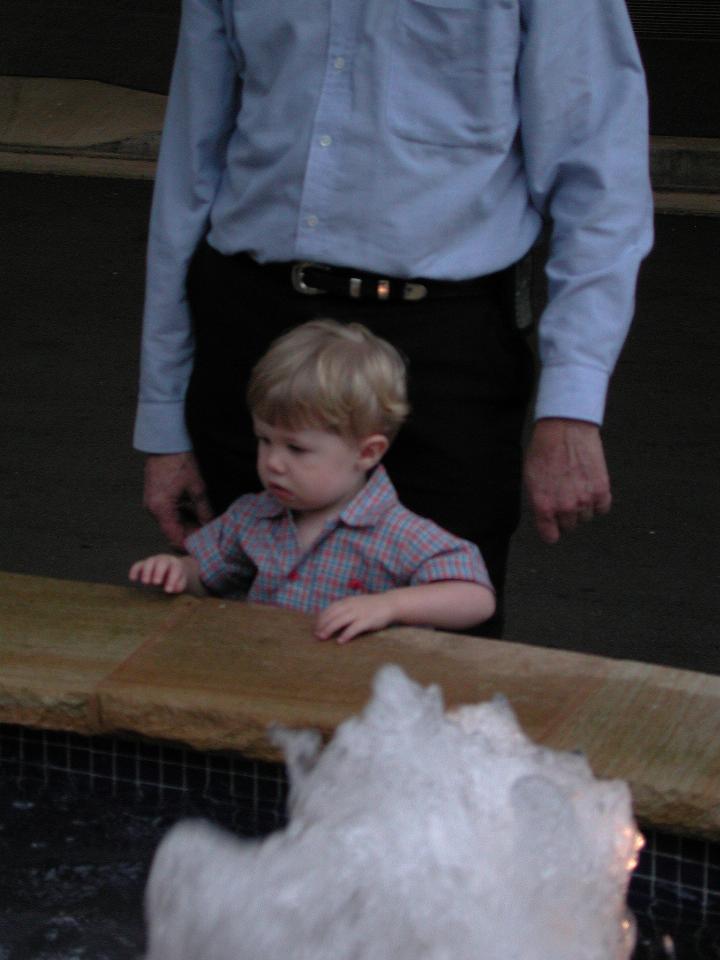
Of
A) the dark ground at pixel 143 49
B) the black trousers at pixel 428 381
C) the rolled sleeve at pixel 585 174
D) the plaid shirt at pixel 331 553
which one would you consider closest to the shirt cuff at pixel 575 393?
the rolled sleeve at pixel 585 174

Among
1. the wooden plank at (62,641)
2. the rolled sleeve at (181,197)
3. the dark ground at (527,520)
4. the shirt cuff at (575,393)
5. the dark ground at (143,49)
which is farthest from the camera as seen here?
the dark ground at (143,49)

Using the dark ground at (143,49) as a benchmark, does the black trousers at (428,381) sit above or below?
above

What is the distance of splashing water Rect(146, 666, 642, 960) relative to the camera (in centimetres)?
167

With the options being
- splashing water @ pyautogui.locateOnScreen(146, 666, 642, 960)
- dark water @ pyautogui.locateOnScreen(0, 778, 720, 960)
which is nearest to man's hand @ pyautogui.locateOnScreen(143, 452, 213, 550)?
dark water @ pyautogui.locateOnScreen(0, 778, 720, 960)

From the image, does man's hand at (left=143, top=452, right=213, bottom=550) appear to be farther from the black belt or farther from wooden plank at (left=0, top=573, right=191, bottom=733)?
the black belt

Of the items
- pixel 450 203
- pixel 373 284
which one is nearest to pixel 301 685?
pixel 373 284

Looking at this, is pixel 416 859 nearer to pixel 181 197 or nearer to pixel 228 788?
pixel 228 788

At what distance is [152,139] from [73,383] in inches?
191

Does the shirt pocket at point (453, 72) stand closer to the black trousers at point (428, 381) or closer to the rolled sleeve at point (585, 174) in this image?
the rolled sleeve at point (585, 174)

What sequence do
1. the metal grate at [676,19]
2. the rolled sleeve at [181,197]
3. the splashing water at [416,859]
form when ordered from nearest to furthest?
the splashing water at [416,859], the rolled sleeve at [181,197], the metal grate at [676,19]

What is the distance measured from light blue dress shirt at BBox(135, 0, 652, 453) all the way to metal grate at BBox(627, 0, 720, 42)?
10909 millimetres

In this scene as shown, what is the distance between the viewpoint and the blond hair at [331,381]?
2.48m

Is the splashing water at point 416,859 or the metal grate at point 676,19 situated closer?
the splashing water at point 416,859

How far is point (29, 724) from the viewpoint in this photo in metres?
2.36
